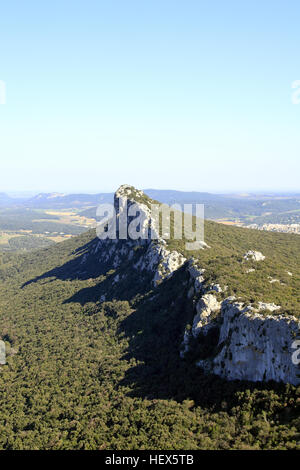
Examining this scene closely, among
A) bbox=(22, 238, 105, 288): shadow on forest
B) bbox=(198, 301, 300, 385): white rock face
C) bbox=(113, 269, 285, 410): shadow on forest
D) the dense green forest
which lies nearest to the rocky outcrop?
bbox=(198, 301, 300, 385): white rock face

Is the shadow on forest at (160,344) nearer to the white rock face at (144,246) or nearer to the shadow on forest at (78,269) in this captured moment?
the white rock face at (144,246)

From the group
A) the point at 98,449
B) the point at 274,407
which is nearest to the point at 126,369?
the point at 98,449

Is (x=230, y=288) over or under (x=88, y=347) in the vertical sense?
over

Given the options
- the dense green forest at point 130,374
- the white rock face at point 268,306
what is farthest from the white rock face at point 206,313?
the white rock face at point 268,306

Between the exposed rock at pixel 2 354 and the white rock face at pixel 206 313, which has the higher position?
the white rock face at pixel 206 313

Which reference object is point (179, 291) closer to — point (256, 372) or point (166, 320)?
point (166, 320)

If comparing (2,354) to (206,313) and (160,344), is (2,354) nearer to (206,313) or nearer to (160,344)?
(160,344)
